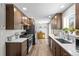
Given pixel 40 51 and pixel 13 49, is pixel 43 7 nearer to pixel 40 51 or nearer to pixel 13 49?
pixel 40 51

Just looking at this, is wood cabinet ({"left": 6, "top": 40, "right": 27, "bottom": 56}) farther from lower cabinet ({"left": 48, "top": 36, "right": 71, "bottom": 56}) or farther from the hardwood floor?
the hardwood floor

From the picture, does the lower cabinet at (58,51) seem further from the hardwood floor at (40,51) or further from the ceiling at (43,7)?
the ceiling at (43,7)

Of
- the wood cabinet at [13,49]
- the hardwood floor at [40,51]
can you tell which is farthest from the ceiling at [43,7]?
the hardwood floor at [40,51]

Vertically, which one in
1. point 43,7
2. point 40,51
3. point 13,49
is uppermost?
point 43,7

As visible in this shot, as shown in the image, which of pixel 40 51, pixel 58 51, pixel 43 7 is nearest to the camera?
pixel 58 51

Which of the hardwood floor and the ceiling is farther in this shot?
the hardwood floor

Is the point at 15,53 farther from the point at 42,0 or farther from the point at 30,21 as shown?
the point at 30,21

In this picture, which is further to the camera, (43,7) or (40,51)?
(40,51)

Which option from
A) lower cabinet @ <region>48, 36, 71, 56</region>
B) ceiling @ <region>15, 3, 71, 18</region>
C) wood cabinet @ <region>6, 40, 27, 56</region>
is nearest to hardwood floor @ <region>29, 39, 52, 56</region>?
lower cabinet @ <region>48, 36, 71, 56</region>

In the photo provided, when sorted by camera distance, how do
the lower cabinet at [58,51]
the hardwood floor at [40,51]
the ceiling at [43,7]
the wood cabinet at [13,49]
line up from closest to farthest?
the lower cabinet at [58,51], the wood cabinet at [13,49], the ceiling at [43,7], the hardwood floor at [40,51]

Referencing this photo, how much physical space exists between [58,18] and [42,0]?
519 centimetres

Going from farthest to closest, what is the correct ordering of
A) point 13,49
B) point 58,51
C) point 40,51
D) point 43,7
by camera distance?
1. point 40,51
2. point 43,7
3. point 13,49
4. point 58,51

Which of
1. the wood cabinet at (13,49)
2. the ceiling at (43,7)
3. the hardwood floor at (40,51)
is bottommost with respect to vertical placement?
the hardwood floor at (40,51)

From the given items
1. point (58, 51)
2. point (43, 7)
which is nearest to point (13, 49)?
point (58, 51)
